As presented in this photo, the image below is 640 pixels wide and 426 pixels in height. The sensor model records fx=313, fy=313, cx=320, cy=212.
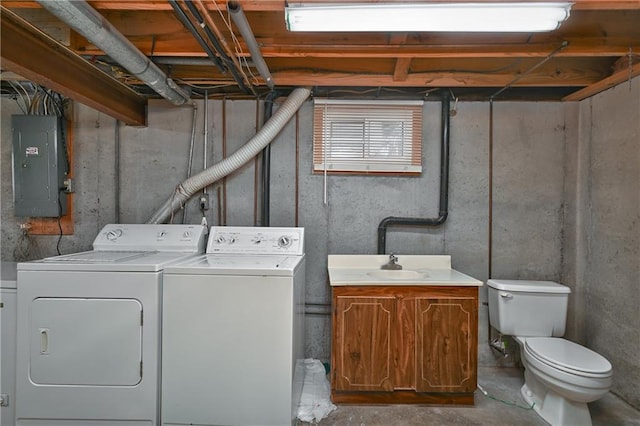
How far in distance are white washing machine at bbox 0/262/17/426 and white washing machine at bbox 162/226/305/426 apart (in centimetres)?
91

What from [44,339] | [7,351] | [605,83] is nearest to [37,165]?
[7,351]

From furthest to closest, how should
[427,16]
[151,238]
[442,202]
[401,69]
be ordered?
[442,202] < [151,238] < [401,69] < [427,16]

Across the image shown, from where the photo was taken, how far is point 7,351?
179 cm

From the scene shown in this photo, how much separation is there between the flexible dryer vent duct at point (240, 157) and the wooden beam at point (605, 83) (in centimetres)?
210

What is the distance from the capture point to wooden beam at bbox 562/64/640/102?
2025 mm

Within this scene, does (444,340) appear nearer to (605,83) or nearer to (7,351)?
(605,83)

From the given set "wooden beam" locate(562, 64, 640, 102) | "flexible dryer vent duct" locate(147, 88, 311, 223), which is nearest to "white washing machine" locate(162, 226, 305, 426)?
"flexible dryer vent duct" locate(147, 88, 311, 223)

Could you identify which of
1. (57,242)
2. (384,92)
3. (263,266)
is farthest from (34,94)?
(384,92)

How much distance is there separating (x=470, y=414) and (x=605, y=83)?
246cm

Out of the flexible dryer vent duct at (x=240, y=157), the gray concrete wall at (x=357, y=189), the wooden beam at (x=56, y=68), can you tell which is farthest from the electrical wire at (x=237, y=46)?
the wooden beam at (x=56, y=68)

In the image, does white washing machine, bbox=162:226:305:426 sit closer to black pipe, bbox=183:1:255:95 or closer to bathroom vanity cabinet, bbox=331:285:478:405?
bathroom vanity cabinet, bbox=331:285:478:405

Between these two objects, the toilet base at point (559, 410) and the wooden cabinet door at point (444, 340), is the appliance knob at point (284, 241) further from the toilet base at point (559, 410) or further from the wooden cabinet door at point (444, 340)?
the toilet base at point (559, 410)

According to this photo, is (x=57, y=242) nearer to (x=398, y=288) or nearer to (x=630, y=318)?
(x=398, y=288)

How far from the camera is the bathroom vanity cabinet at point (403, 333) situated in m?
2.03
